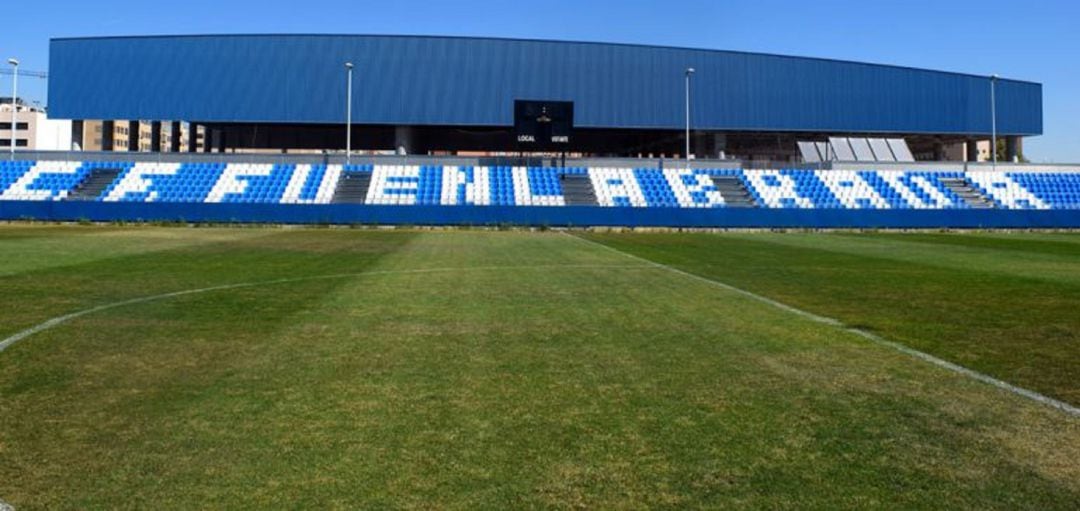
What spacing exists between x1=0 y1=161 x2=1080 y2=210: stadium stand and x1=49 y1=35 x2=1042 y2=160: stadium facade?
441cm

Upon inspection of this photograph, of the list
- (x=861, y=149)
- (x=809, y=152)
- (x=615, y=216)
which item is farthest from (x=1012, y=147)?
(x=615, y=216)

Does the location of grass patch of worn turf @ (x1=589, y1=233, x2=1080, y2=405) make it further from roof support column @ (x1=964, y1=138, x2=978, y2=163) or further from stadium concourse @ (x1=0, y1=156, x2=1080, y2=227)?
roof support column @ (x1=964, y1=138, x2=978, y2=163)

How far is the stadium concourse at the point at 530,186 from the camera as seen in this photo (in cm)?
4550

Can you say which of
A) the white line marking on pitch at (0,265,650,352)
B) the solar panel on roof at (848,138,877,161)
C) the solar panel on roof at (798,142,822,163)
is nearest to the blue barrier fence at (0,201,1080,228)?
the solar panel on roof at (848,138,877,161)

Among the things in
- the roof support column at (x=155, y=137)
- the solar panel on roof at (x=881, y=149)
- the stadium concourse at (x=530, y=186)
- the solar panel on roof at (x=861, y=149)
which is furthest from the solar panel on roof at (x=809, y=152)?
the roof support column at (x=155, y=137)

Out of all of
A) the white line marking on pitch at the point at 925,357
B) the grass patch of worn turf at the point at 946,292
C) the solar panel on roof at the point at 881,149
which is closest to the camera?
the white line marking on pitch at the point at 925,357

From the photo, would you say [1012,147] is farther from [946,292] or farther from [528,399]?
[528,399]

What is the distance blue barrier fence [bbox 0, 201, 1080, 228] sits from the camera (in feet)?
133

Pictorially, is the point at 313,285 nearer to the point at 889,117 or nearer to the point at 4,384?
the point at 4,384

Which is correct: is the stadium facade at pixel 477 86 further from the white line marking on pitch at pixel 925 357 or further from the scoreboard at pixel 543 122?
the white line marking on pitch at pixel 925 357

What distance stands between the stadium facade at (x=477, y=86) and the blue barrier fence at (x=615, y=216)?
12.4 meters

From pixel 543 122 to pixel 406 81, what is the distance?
11769mm

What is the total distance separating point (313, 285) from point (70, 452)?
9.18 m

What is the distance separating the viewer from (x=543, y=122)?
45188mm
